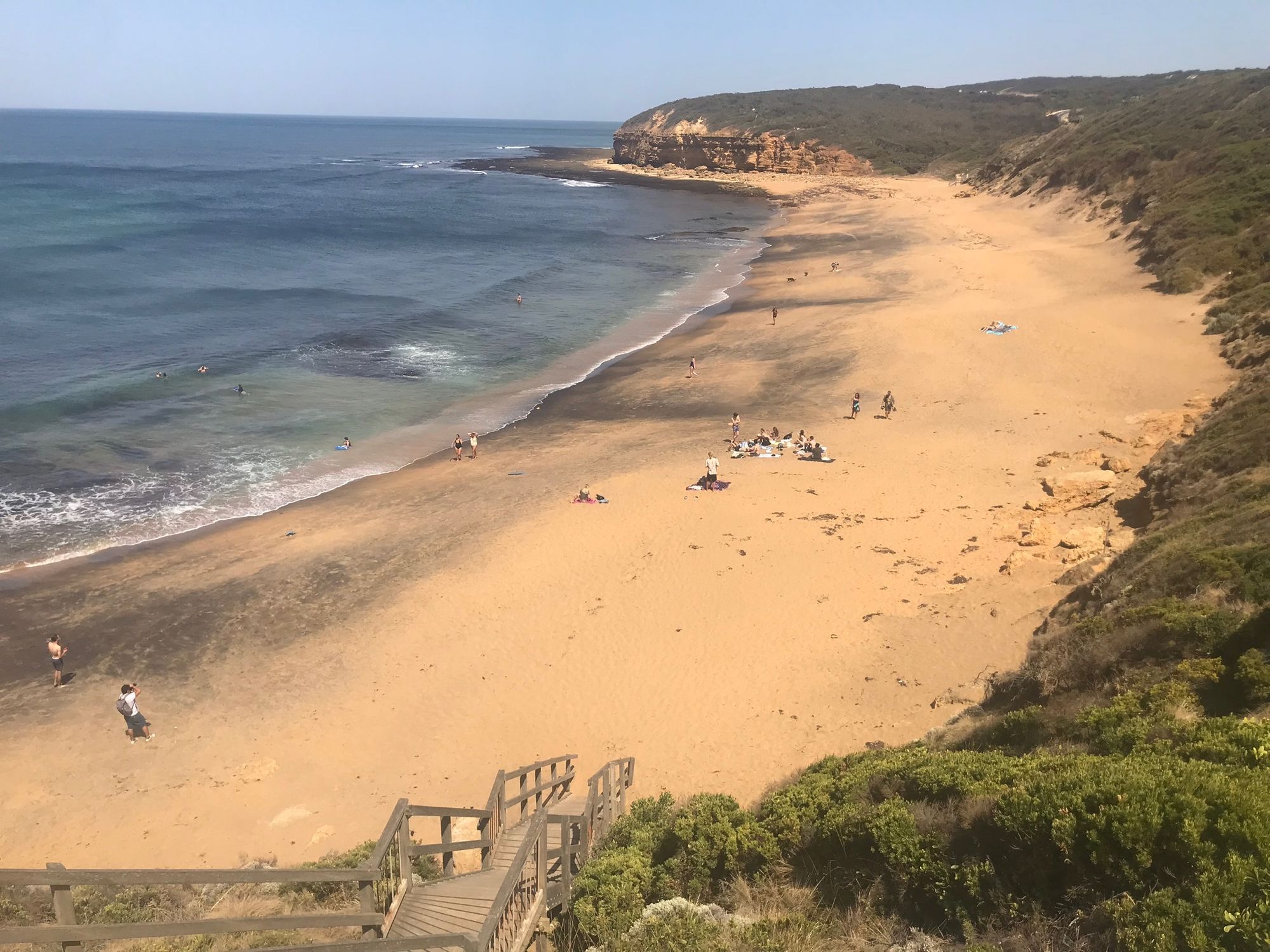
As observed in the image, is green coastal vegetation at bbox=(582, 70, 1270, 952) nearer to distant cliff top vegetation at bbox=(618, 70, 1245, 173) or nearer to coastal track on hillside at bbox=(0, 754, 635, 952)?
coastal track on hillside at bbox=(0, 754, 635, 952)

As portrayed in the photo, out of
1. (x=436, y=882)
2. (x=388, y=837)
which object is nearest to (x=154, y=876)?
(x=388, y=837)

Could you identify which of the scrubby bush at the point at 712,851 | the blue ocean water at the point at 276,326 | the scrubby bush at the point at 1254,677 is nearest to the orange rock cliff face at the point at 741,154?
the blue ocean water at the point at 276,326

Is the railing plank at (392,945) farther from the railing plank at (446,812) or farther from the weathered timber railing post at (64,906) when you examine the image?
the railing plank at (446,812)

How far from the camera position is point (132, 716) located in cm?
1221

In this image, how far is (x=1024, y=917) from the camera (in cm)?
465

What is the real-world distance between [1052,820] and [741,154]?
4370 inches

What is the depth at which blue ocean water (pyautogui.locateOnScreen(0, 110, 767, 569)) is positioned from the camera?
2191 cm

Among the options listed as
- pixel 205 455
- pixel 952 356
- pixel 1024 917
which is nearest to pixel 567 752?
pixel 1024 917

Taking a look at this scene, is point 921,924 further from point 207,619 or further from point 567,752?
Result: point 207,619

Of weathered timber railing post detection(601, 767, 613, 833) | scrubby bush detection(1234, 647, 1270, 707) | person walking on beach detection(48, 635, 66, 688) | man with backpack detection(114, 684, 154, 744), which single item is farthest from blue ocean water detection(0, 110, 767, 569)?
scrubby bush detection(1234, 647, 1270, 707)

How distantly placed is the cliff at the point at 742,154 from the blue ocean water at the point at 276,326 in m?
26.0

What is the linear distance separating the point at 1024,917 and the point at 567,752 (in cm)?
756

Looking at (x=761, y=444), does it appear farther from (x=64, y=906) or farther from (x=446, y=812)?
(x=64, y=906)

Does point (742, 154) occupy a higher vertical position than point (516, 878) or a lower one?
higher
